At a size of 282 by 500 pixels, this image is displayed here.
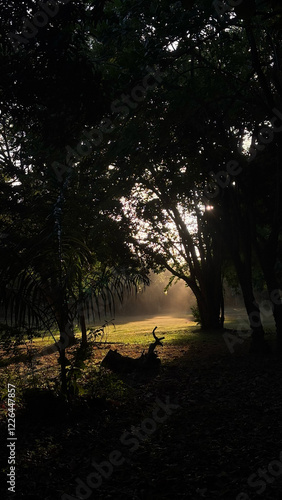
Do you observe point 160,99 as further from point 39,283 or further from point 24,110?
point 39,283

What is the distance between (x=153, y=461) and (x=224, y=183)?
8.93 meters

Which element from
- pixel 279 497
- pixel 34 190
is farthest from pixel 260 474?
pixel 34 190

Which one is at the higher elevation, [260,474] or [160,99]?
[160,99]

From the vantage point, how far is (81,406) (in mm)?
6293
